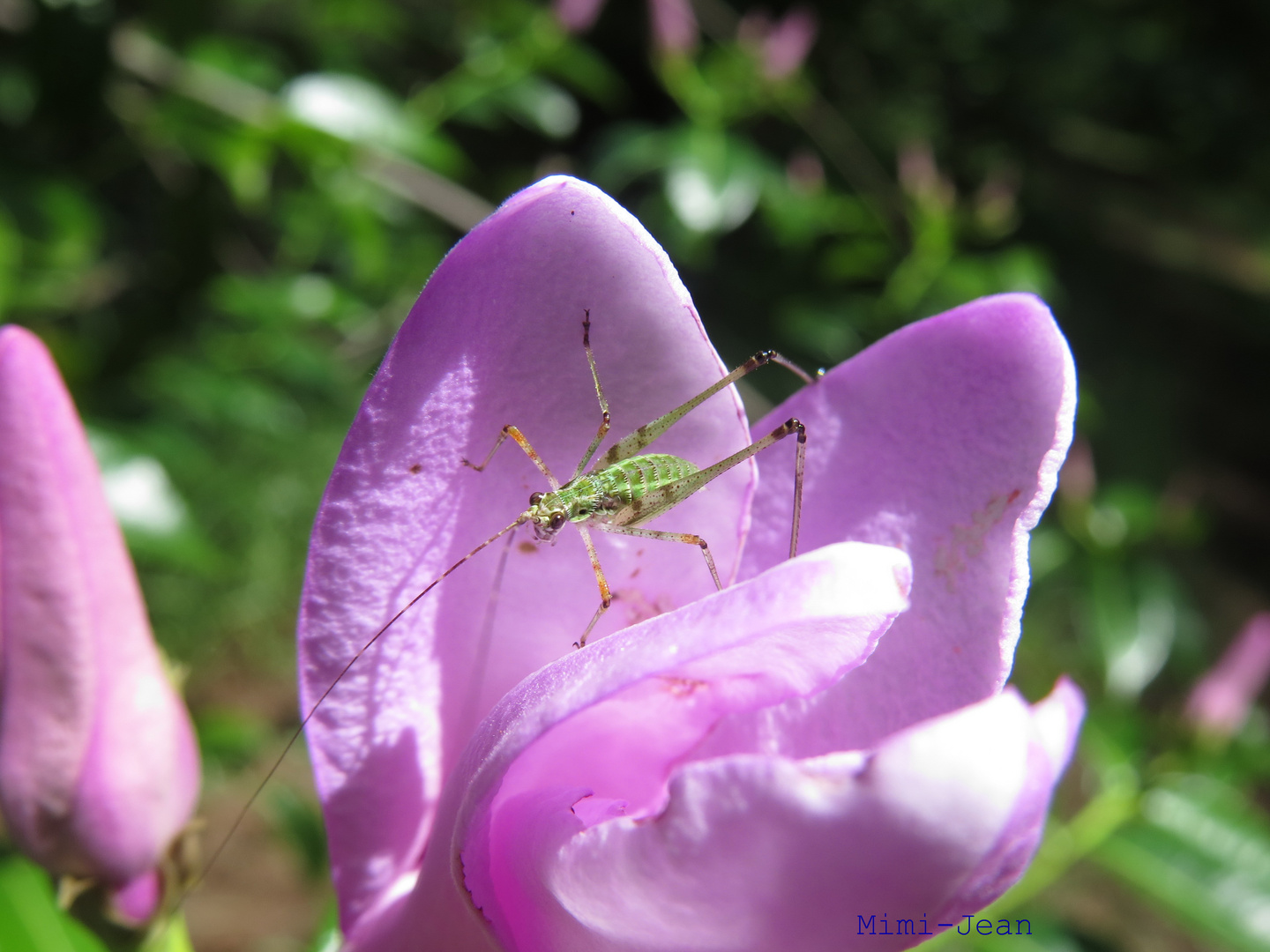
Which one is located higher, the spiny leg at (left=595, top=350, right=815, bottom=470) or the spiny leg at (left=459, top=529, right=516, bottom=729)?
the spiny leg at (left=595, top=350, right=815, bottom=470)

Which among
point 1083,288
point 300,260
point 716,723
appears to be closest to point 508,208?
point 716,723

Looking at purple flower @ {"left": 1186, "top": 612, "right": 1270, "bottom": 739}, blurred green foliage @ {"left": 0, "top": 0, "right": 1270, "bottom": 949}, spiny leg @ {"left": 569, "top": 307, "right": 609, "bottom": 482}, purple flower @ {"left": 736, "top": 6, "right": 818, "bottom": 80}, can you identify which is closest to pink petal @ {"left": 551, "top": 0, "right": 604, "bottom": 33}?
blurred green foliage @ {"left": 0, "top": 0, "right": 1270, "bottom": 949}

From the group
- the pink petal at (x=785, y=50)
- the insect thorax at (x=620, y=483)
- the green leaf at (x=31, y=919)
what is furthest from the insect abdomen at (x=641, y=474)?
the pink petal at (x=785, y=50)

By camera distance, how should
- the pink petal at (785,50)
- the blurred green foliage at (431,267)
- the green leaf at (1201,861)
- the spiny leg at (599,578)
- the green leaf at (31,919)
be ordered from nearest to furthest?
1. the spiny leg at (599,578)
2. the green leaf at (31,919)
3. the green leaf at (1201,861)
4. the blurred green foliage at (431,267)
5. the pink petal at (785,50)

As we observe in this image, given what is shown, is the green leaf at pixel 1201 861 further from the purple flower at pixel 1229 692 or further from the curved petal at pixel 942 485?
the curved petal at pixel 942 485

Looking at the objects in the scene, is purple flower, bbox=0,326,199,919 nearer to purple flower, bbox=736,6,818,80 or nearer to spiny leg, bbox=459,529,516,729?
spiny leg, bbox=459,529,516,729
